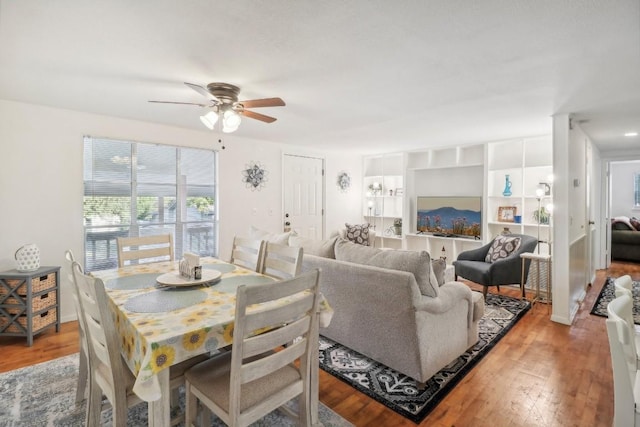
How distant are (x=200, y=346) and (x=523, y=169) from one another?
5057 mm

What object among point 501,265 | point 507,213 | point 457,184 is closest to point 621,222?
point 507,213

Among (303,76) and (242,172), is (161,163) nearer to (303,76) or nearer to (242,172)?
(242,172)

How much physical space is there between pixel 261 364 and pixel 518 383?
1994 millimetres

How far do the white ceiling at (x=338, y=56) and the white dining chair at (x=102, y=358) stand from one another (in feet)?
4.52

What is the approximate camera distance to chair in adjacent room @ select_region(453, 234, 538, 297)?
3984 millimetres

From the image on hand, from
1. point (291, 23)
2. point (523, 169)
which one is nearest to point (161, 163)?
point (291, 23)

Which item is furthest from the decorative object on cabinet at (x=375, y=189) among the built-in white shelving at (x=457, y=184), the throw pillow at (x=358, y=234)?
the throw pillow at (x=358, y=234)

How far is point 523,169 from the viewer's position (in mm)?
4754

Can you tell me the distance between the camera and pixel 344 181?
6.53m

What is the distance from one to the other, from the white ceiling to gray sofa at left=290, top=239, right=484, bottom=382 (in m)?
1.38

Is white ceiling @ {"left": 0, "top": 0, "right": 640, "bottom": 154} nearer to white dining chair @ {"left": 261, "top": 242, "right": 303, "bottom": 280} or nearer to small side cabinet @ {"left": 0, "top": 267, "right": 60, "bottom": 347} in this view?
white dining chair @ {"left": 261, "top": 242, "right": 303, "bottom": 280}

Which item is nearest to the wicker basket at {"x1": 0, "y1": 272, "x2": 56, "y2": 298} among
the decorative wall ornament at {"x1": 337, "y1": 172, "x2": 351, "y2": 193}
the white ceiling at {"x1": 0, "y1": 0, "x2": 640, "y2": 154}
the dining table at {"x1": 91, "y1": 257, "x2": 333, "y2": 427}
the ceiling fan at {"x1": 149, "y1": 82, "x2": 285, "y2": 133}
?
the dining table at {"x1": 91, "y1": 257, "x2": 333, "y2": 427}

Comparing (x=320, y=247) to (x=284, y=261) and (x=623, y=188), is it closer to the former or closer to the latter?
(x=284, y=261)

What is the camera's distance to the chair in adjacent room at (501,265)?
3.98m
